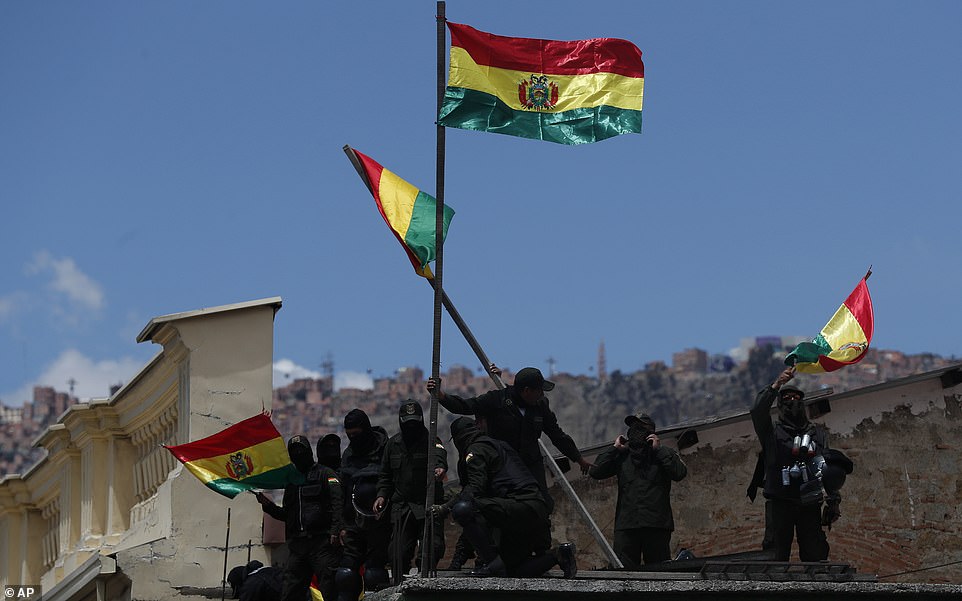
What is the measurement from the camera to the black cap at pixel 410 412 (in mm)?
12430

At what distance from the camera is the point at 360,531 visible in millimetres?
12773

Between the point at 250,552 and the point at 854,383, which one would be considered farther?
the point at 854,383

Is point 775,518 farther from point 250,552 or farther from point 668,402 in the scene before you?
point 668,402

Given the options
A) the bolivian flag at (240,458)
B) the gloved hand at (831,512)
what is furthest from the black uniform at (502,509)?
the bolivian flag at (240,458)

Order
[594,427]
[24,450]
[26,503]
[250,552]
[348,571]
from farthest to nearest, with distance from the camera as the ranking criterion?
[24,450], [594,427], [26,503], [250,552], [348,571]

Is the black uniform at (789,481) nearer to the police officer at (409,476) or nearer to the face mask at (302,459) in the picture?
the police officer at (409,476)

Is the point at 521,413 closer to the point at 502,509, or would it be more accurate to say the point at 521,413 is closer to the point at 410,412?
the point at 410,412

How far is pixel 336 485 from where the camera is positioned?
13039mm

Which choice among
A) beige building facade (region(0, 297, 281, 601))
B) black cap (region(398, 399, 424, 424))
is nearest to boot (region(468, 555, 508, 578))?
black cap (region(398, 399, 424, 424))

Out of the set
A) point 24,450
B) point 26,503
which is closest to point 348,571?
point 26,503

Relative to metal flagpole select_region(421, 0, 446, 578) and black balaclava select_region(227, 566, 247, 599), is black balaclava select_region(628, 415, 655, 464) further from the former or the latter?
black balaclava select_region(227, 566, 247, 599)

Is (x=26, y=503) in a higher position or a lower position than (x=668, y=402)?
lower

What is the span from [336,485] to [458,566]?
121 centimetres

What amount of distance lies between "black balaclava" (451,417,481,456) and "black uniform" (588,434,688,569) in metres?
2.09
